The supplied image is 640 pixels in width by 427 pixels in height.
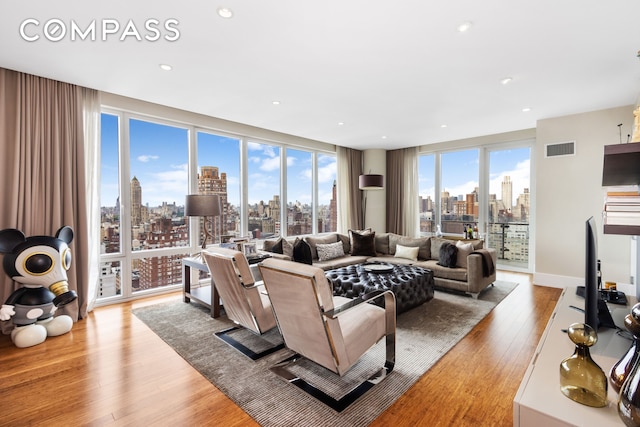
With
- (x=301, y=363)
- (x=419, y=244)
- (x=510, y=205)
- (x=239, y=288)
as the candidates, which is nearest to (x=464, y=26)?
(x=239, y=288)

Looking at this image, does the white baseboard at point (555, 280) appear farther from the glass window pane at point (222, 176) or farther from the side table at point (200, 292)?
the glass window pane at point (222, 176)

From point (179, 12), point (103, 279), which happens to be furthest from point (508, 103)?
point (103, 279)

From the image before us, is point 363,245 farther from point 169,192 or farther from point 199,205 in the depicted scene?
point 169,192

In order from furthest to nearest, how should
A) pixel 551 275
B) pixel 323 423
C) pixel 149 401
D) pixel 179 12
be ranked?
pixel 551 275, pixel 179 12, pixel 149 401, pixel 323 423

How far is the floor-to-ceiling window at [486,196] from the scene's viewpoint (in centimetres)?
573

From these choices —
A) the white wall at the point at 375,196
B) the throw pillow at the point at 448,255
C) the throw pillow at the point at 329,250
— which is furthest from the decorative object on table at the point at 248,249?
the white wall at the point at 375,196

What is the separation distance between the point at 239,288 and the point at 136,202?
266 cm

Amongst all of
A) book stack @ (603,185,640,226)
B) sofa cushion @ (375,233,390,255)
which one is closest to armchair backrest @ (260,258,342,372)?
book stack @ (603,185,640,226)

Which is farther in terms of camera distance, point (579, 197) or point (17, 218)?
point (579, 197)

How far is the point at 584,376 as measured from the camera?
0.93 metres

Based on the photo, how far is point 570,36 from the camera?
7.86 ft

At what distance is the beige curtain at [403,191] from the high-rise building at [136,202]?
17.8 ft

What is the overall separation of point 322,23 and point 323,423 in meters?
2.74

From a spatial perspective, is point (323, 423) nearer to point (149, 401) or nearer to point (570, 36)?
point (149, 401)
